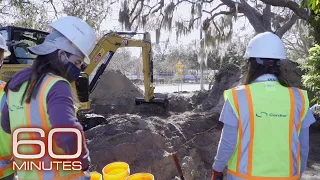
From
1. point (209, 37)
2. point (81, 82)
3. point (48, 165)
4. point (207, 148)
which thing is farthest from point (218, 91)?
point (48, 165)

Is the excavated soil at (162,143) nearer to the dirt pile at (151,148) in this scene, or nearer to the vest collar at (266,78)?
the dirt pile at (151,148)

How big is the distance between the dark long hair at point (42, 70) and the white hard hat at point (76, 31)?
14 centimetres

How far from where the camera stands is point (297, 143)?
248 cm

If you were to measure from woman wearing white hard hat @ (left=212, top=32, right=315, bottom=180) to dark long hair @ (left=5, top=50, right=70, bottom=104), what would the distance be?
3.96 ft

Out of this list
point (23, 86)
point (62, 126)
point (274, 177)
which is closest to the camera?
point (62, 126)

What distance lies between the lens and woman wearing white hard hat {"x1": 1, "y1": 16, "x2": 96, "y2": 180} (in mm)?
1788

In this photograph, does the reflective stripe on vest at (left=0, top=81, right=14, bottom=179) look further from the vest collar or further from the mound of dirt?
the mound of dirt

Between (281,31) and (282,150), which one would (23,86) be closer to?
(282,150)

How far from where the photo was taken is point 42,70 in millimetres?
1874

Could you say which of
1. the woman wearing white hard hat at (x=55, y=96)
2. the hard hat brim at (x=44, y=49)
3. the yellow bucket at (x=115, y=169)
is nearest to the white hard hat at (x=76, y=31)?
the woman wearing white hard hat at (x=55, y=96)

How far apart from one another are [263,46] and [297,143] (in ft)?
2.56

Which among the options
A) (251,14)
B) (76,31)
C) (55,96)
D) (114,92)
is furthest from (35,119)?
(114,92)

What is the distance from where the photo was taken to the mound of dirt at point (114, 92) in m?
15.4

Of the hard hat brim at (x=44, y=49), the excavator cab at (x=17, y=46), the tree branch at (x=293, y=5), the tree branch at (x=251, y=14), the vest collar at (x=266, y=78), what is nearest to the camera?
the hard hat brim at (x=44, y=49)
